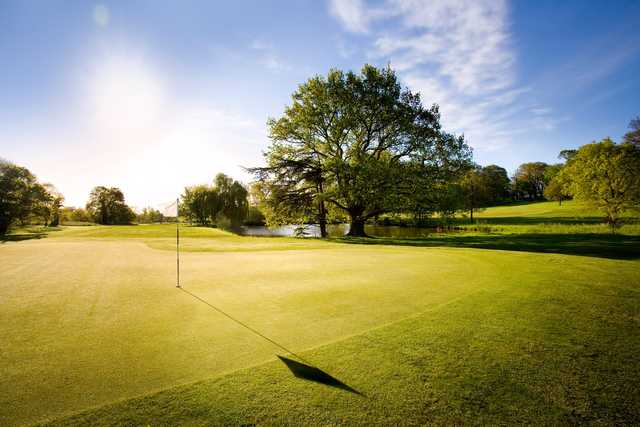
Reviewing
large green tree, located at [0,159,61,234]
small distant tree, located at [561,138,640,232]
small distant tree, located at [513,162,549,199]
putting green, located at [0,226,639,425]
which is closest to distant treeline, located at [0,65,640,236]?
small distant tree, located at [561,138,640,232]

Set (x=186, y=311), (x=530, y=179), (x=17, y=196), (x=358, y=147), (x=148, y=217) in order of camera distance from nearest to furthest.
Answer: (x=186, y=311), (x=358, y=147), (x=17, y=196), (x=530, y=179), (x=148, y=217)

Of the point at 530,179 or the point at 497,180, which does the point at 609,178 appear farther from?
the point at 530,179

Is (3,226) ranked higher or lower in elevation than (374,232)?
higher

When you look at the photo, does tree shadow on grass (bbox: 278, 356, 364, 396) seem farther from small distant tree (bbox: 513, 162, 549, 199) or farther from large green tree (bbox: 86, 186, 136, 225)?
small distant tree (bbox: 513, 162, 549, 199)

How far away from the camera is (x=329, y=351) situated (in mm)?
3932

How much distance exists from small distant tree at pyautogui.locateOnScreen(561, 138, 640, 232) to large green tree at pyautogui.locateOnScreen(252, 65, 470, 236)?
11174 mm

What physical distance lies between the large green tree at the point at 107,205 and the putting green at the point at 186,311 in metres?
87.4

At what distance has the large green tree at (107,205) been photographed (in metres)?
80.4

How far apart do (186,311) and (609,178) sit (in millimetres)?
33933

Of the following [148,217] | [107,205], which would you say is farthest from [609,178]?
[148,217]

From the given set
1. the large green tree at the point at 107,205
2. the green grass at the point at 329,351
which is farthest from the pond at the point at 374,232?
the large green tree at the point at 107,205

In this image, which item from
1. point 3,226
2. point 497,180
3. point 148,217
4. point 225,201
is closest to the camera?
point 3,226

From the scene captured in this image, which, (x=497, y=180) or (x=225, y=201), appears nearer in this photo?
(x=225, y=201)

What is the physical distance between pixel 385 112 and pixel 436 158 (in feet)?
20.5
